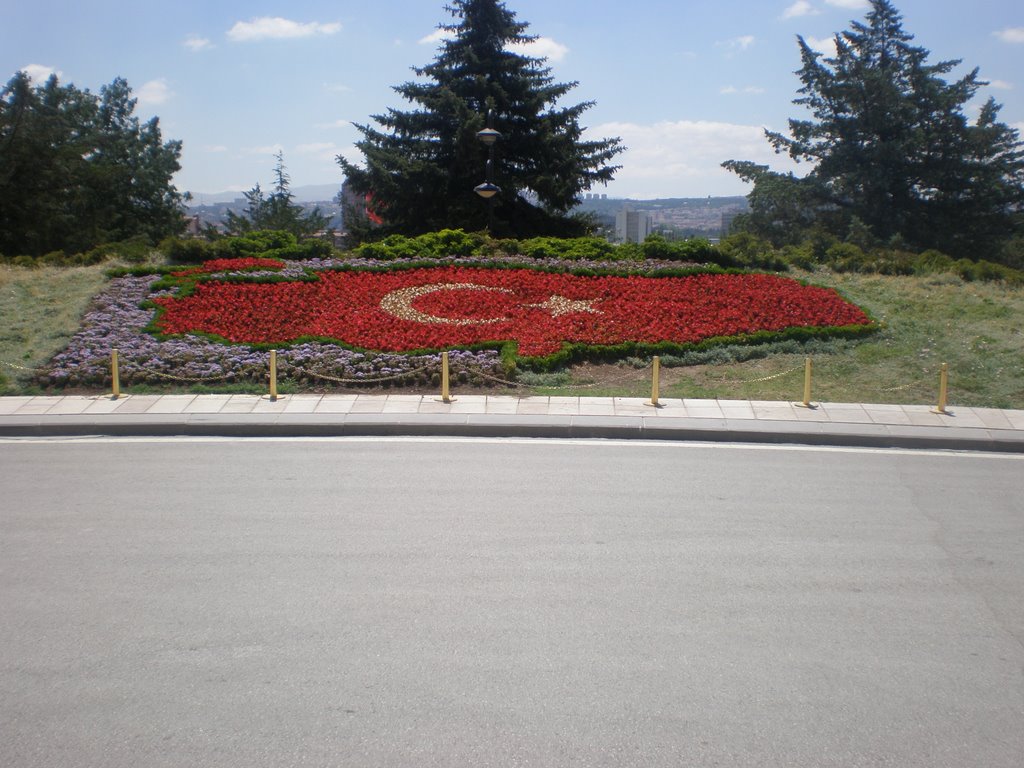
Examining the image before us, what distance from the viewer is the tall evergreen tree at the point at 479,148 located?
3509 cm

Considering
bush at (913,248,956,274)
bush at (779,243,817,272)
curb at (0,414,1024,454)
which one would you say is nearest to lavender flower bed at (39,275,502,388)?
curb at (0,414,1024,454)

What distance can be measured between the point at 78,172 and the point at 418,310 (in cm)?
2735

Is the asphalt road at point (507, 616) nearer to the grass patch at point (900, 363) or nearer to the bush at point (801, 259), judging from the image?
the grass patch at point (900, 363)

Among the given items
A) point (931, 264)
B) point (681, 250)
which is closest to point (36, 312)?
point (681, 250)

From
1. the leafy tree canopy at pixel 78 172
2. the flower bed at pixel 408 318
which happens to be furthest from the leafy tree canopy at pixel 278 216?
the flower bed at pixel 408 318

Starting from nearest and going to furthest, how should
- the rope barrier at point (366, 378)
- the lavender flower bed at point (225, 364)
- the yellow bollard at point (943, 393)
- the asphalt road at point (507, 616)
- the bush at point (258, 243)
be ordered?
the asphalt road at point (507, 616) < the yellow bollard at point (943, 393) < the rope barrier at point (366, 378) < the lavender flower bed at point (225, 364) < the bush at point (258, 243)

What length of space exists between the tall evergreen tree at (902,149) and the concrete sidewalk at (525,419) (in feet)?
103

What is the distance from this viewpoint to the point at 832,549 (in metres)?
7.63

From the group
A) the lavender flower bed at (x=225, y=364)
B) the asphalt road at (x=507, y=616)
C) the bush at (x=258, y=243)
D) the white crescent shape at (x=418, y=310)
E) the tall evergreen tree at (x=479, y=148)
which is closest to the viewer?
the asphalt road at (x=507, y=616)

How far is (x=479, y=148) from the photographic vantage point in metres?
34.8

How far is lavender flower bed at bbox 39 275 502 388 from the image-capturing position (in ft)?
47.3

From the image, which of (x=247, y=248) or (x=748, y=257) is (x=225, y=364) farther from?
(x=748, y=257)

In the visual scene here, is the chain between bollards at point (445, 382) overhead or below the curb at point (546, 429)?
overhead

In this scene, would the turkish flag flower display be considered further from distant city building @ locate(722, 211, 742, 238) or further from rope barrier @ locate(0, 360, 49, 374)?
distant city building @ locate(722, 211, 742, 238)
